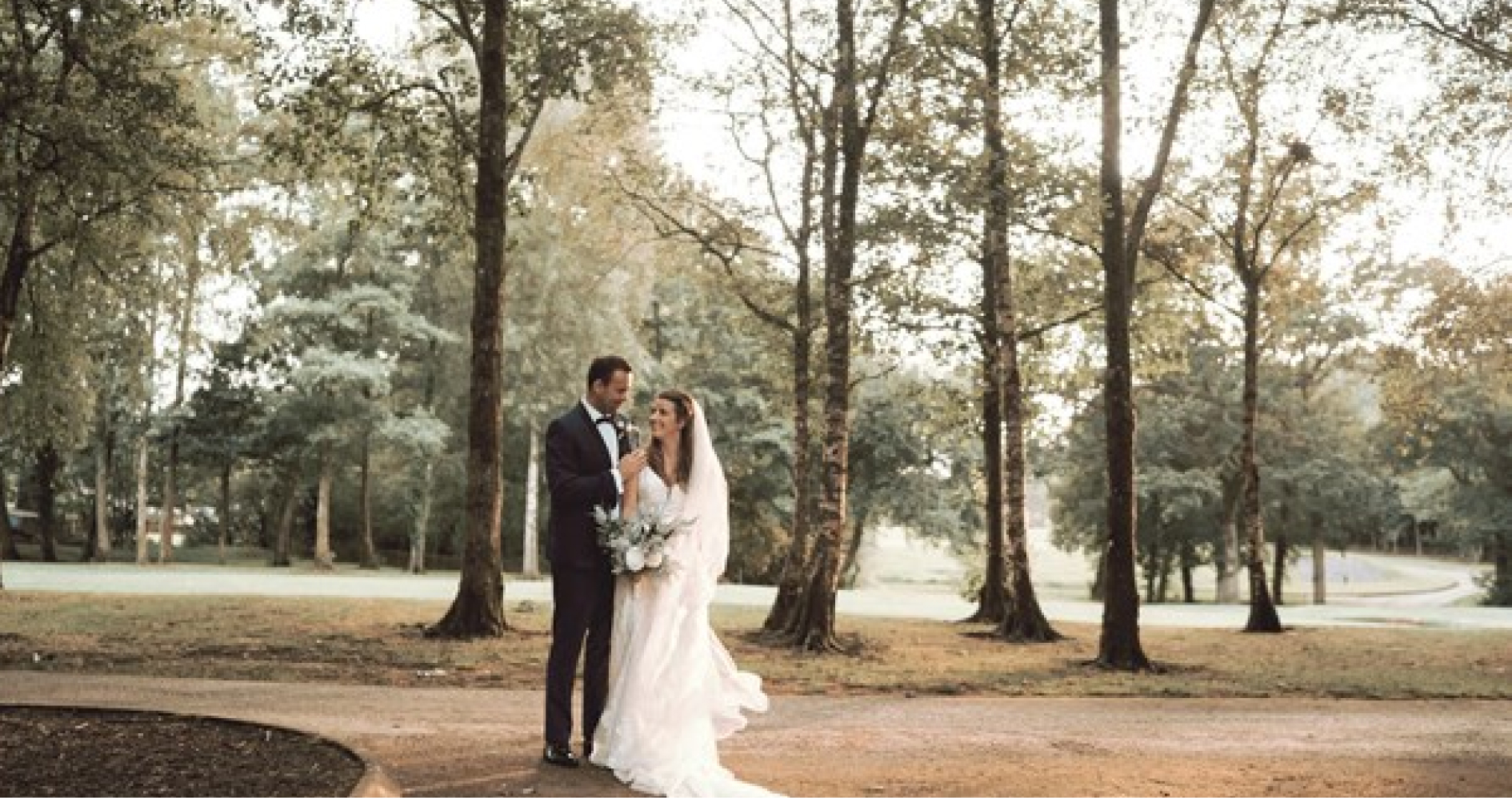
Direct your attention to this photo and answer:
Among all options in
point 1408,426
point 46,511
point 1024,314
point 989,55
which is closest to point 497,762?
point 989,55

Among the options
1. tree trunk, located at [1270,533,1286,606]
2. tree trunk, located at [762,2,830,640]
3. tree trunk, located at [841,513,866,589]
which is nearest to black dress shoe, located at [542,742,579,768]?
tree trunk, located at [762,2,830,640]

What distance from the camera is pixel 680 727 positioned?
7609 millimetres

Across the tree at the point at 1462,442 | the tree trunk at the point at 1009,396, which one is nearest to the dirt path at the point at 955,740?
the tree trunk at the point at 1009,396

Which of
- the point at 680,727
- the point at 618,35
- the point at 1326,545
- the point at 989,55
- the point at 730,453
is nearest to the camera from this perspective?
the point at 680,727

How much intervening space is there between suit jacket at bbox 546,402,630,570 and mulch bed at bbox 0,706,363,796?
1.83 metres

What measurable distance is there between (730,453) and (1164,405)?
674 inches

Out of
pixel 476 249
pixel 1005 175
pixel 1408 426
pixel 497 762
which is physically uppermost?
pixel 1005 175

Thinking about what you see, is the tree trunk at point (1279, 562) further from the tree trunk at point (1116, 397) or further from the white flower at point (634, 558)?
the white flower at point (634, 558)

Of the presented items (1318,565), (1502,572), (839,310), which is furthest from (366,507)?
(1502,572)

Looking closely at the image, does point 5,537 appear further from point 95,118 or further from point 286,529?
point 95,118

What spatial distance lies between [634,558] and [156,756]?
3.00 meters

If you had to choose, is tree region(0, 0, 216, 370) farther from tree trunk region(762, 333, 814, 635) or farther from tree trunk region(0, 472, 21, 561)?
tree trunk region(0, 472, 21, 561)

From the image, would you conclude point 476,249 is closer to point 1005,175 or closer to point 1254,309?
point 1005,175

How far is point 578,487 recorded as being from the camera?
7.72 m
